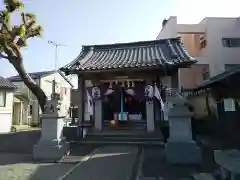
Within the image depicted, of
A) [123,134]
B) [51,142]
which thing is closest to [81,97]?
[123,134]

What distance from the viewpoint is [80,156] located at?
408 inches

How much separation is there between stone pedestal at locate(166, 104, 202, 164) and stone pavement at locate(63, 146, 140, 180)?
1557mm

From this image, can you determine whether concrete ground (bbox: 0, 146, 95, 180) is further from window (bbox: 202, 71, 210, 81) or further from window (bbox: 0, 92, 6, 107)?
window (bbox: 202, 71, 210, 81)

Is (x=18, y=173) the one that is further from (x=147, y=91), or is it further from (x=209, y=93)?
(x=209, y=93)

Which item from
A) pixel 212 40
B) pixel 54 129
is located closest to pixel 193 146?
pixel 54 129

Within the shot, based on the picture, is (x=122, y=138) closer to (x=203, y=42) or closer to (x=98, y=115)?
(x=98, y=115)

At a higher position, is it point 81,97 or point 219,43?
point 219,43

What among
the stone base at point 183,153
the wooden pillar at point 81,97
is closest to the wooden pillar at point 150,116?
the wooden pillar at point 81,97

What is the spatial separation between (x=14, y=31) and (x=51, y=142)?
760cm

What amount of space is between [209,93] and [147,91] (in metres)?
4.16

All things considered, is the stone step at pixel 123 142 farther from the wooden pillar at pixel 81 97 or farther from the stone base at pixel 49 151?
the stone base at pixel 49 151

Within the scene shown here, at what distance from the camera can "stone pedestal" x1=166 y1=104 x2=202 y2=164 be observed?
8969 millimetres

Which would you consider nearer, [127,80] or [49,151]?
[49,151]

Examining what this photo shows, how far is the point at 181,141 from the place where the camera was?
920cm
